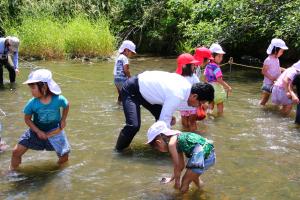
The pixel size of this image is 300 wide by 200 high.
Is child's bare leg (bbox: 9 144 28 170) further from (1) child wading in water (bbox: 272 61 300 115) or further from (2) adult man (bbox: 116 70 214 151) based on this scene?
(1) child wading in water (bbox: 272 61 300 115)

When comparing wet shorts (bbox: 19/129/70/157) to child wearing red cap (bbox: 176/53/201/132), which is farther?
child wearing red cap (bbox: 176/53/201/132)

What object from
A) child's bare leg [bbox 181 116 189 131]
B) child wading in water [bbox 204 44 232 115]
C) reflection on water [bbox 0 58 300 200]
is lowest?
reflection on water [bbox 0 58 300 200]

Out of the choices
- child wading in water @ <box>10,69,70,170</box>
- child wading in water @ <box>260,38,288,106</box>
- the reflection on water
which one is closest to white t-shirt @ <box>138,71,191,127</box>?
the reflection on water

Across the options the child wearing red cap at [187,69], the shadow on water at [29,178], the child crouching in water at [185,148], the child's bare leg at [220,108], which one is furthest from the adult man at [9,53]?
the child crouching in water at [185,148]

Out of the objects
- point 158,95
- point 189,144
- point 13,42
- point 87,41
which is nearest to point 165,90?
point 158,95

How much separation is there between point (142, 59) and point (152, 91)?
37.1ft

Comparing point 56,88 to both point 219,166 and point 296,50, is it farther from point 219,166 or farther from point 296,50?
point 296,50

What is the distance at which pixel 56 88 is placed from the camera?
5.32 m

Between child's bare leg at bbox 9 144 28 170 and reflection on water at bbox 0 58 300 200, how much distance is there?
0.13 metres

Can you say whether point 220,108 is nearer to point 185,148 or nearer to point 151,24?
point 185,148

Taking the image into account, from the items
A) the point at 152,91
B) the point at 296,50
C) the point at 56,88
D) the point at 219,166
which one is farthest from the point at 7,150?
the point at 296,50

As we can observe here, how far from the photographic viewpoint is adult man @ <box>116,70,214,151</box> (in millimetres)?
5188

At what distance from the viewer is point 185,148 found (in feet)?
15.7

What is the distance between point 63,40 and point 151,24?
396 centimetres
